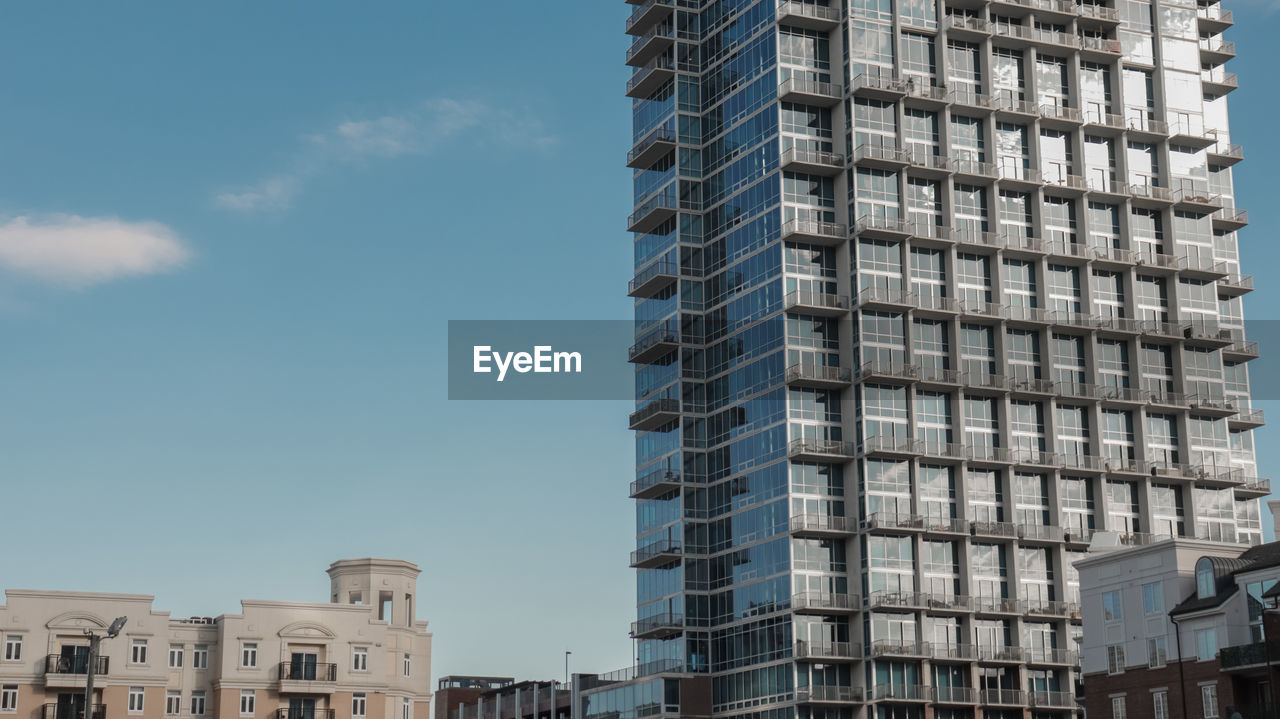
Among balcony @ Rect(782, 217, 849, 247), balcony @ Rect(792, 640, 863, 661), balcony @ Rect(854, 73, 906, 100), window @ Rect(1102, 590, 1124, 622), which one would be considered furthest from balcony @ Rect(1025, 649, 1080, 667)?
balcony @ Rect(854, 73, 906, 100)

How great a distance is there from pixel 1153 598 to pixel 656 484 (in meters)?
49.9

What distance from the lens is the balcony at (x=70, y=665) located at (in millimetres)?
120500

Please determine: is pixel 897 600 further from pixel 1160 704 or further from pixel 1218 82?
pixel 1218 82

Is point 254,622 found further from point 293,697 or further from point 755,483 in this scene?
point 755,483

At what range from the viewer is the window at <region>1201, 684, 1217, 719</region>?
291 feet

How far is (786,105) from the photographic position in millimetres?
131500

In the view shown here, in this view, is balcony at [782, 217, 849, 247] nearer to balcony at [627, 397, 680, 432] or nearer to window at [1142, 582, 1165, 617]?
balcony at [627, 397, 680, 432]

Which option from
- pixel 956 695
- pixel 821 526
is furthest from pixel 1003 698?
pixel 821 526

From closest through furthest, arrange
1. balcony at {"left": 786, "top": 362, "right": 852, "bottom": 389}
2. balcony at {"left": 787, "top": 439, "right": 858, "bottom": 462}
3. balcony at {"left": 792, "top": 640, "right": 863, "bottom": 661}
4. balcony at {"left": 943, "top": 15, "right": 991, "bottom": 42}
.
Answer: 1. balcony at {"left": 792, "top": 640, "right": 863, "bottom": 661}
2. balcony at {"left": 787, "top": 439, "right": 858, "bottom": 462}
3. balcony at {"left": 786, "top": 362, "right": 852, "bottom": 389}
4. balcony at {"left": 943, "top": 15, "right": 991, "bottom": 42}

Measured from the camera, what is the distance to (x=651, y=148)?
464 ft

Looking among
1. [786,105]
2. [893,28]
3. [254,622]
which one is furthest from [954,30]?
[254,622]

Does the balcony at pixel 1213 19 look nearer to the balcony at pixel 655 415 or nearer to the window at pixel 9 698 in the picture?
the balcony at pixel 655 415

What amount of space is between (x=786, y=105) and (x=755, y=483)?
30987mm

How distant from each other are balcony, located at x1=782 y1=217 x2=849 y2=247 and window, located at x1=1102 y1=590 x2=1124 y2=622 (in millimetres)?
40313
